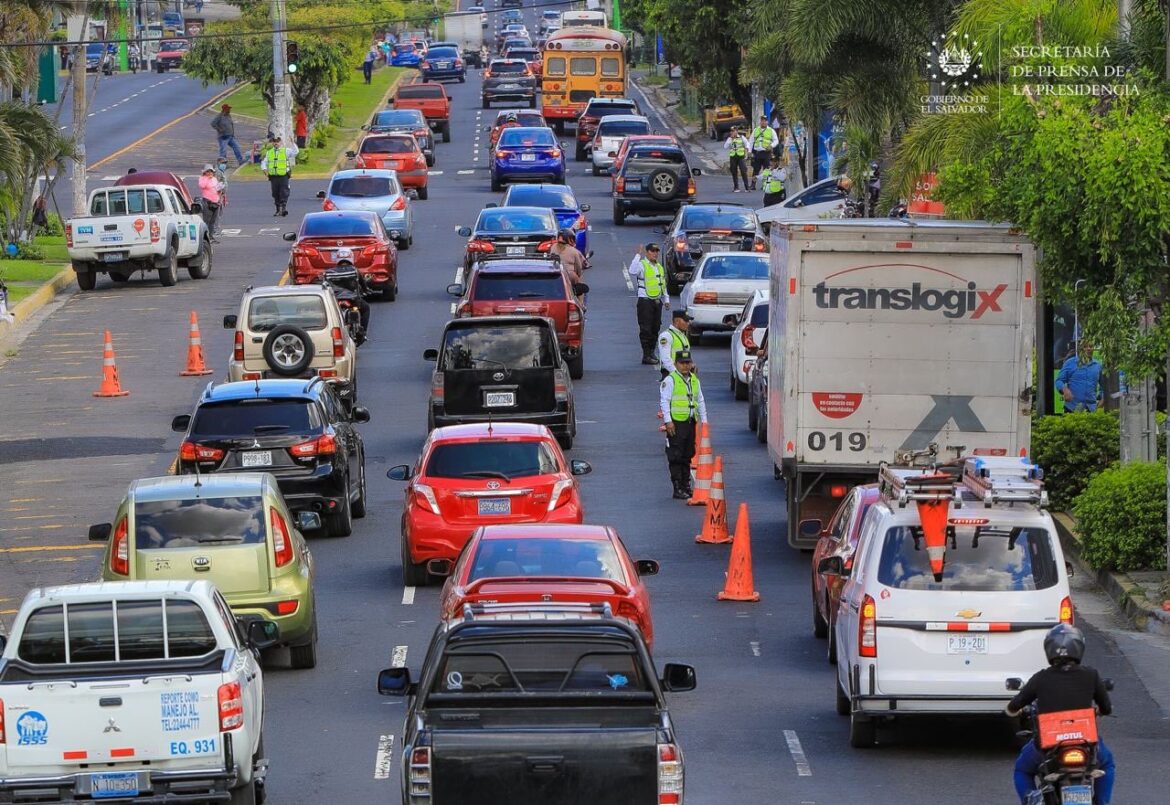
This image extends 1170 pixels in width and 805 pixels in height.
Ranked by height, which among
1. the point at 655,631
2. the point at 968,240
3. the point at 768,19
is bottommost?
the point at 655,631

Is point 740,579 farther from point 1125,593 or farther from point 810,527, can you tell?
point 1125,593

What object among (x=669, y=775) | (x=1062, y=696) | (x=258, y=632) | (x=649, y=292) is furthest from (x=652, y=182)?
(x=669, y=775)

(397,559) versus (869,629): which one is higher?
(869,629)

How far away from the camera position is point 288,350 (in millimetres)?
29281

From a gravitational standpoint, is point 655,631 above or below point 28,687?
below

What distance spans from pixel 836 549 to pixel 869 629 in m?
2.98

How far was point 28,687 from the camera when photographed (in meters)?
12.2

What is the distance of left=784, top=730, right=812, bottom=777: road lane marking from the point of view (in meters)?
14.5

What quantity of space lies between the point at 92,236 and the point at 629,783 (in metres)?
33.1

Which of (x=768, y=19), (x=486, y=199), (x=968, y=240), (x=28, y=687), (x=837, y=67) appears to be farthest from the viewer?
(x=486, y=199)

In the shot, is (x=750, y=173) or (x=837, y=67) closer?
(x=837, y=67)

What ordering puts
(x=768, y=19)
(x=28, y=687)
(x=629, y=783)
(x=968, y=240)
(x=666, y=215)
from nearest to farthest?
(x=629, y=783)
(x=28, y=687)
(x=968, y=240)
(x=768, y=19)
(x=666, y=215)

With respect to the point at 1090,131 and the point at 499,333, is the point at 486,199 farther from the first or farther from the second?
the point at 1090,131

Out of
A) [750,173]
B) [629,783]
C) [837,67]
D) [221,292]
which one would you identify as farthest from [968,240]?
[750,173]
